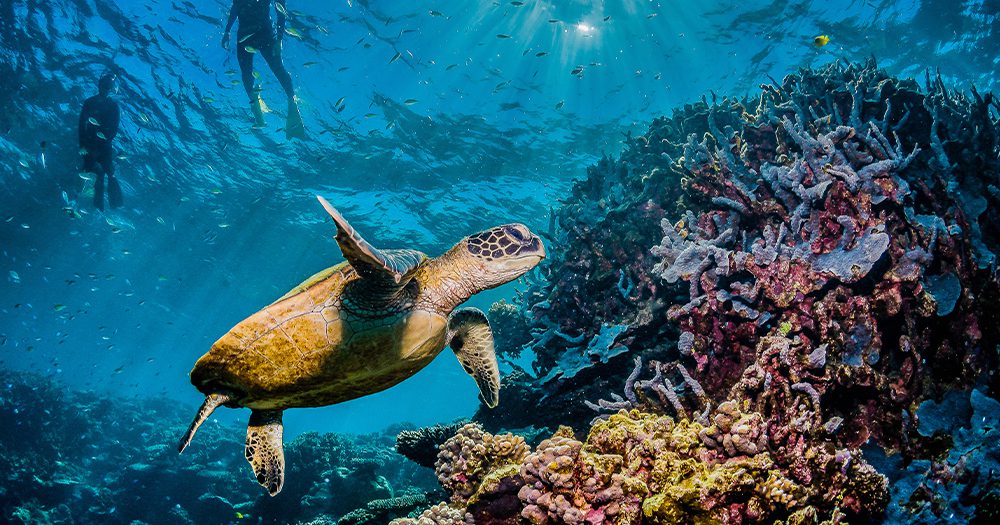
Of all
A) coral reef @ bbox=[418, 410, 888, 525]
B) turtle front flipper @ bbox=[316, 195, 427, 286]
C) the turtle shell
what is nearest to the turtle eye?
turtle front flipper @ bbox=[316, 195, 427, 286]

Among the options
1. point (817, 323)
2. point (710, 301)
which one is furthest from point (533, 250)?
point (817, 323)

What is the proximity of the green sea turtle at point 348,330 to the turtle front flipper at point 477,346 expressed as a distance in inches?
9.1

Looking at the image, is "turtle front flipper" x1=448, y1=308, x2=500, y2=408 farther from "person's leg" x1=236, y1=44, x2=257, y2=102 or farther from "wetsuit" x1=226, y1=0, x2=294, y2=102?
"person's leg" x1=236, y1=44, x2=257, y2=102

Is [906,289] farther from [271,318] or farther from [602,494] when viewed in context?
[271,318]

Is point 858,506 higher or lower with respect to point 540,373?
lower

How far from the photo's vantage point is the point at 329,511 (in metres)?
8.77

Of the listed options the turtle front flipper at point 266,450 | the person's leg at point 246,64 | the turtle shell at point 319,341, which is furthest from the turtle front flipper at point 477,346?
the person's leg at point 246,64

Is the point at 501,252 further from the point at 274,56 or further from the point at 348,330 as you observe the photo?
the point at 274,56

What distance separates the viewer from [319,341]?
3307mm

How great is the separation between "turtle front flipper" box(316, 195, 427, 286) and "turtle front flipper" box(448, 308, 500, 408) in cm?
114

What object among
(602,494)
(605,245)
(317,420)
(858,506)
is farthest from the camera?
(317,420)

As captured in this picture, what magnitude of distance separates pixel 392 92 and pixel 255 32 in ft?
15.6

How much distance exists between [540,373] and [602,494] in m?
3.38

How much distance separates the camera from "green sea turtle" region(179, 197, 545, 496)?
327 cm
